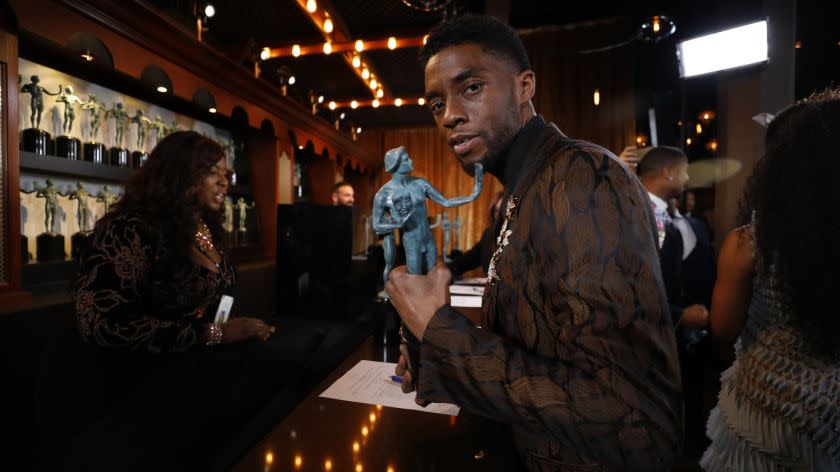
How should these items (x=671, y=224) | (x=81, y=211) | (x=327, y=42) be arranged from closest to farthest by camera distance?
1. (x=671, y=224)
2. (x=81, y=211)
3. (x=327, y=42)

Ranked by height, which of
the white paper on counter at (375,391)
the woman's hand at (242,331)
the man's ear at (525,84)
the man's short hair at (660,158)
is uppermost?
the man's short hair at (660,158)

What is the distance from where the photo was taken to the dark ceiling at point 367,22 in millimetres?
3570

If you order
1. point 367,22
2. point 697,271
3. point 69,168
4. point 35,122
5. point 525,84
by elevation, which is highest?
point 367,22

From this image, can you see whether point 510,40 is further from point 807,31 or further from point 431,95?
point 807,31

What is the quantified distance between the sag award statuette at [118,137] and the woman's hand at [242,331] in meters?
2.21

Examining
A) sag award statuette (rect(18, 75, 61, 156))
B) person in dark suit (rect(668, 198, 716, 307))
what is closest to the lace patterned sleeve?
sag award statuette (rect(18, 75, 61, 156))

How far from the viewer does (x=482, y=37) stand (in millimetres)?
699

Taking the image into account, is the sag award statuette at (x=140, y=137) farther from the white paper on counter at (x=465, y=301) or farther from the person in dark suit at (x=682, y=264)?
the person in dark suit at (x=682, y=264)

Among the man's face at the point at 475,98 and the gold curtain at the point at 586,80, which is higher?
the gold curtain at the point at 586,80

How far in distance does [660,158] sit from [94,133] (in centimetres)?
389

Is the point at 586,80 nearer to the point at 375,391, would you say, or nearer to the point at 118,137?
the point at 118,137

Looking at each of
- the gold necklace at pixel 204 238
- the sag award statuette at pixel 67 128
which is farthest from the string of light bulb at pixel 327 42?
the gold necklace at pixel 204 238

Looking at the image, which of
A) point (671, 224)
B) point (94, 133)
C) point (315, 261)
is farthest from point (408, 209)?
point (94, 133)

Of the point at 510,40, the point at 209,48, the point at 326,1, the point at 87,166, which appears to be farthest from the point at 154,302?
the point at 326,1
